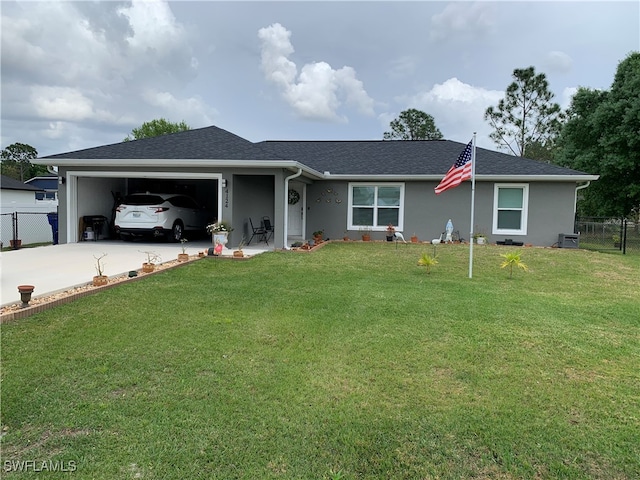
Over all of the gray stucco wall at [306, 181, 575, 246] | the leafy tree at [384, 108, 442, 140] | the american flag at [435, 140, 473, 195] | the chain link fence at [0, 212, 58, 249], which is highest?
the leafy tree at [384, 108, 442, 140]

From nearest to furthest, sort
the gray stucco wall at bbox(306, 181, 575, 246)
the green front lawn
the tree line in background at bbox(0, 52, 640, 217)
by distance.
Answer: the green front lawn < the gray stucco wall at bbox(306, 181, 575, 246) < the tree line in background at bbox(0, 52, 640, 217)

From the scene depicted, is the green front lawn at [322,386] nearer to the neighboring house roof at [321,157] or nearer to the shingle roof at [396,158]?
the neighboring house roof at [321,157]

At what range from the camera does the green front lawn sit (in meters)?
2.38

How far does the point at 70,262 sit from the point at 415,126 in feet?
145

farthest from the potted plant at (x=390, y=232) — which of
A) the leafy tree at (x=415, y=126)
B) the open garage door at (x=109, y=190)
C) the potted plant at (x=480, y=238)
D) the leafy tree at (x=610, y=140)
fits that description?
the leafy tree at (x=415, y=126)

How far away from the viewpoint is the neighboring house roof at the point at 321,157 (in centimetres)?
1085

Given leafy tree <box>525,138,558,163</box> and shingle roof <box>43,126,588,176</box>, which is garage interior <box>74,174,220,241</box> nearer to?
shingle roof <box>43,126,588,176</box>

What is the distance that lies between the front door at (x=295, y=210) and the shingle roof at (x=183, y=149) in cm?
265

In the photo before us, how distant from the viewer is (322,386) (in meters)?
3.24

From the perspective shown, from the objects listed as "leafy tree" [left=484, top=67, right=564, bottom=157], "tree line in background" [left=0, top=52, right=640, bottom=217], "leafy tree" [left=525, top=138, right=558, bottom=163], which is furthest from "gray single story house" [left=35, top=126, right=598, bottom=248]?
"leafy tree" [left=525, top=138, right=558, bottom=163]

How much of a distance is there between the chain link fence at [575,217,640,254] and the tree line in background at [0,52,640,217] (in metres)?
6.18

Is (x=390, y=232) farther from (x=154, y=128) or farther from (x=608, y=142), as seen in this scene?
(x=154, y=128)

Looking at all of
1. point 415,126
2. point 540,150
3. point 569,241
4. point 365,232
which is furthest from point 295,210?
point 415,126

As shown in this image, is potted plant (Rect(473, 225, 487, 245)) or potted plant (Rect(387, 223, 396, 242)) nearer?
potted plant (Rect(473, 225, 487, 245))
